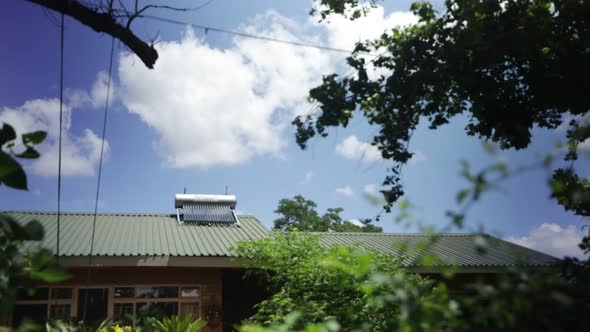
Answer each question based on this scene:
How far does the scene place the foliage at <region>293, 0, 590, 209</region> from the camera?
5.32 m

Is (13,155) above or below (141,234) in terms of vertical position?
below

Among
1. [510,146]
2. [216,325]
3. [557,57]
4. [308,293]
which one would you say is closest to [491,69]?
[557,57]

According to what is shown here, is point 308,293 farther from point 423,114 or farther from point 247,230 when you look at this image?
point 247,230

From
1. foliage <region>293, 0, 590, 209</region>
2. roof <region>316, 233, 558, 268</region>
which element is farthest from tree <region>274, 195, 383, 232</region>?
foliage <region>293, 0, 590, 209</region>

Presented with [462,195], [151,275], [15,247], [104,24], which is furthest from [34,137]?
[151,275]

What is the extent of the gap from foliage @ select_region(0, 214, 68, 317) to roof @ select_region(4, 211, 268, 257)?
7.38 metres

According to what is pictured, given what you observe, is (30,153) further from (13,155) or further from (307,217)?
(307,217)

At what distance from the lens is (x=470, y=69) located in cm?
554

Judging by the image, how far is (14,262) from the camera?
1.64 m

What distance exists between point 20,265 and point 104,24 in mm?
3197

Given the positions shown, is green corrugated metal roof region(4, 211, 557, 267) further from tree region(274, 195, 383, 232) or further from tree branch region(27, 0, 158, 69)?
tree region(274, 195, 383, 232)

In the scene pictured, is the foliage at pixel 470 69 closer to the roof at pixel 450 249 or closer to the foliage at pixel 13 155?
the foliage at pixel 13 155

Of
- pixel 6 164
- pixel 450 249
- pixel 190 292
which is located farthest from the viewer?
pixel 450 249

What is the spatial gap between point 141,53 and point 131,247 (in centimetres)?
686
